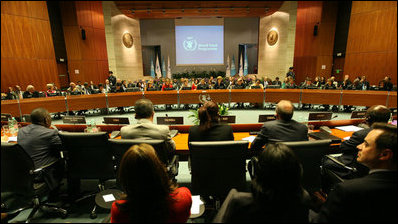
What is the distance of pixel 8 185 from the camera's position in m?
1.97

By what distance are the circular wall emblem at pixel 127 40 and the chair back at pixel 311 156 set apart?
12.6 m

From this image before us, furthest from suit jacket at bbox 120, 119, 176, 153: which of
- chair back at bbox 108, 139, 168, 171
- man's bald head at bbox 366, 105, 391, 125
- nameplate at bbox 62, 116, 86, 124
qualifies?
man's bald head at bbox 366, 105, 391, 125

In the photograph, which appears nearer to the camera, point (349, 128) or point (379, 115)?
point (379, 115)

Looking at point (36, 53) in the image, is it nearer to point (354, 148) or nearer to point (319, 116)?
point (319, 116)

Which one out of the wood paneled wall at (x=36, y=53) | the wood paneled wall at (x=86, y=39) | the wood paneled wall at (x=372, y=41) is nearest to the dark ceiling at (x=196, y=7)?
the wood paneled wall at (x=86, y=39)

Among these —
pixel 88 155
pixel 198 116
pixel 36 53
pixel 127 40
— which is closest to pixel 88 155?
pixel 88 155

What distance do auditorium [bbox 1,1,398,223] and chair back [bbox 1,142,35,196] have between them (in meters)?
0.01

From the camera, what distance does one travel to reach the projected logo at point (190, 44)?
14.0 metres

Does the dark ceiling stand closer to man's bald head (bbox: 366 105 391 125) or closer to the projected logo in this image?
the projected logo

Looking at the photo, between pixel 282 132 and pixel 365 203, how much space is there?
1051 mm

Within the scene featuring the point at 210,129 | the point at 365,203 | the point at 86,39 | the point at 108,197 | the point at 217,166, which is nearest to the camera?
the point at 365,203

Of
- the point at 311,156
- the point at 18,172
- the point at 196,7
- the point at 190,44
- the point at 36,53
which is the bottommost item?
the point at 18,172

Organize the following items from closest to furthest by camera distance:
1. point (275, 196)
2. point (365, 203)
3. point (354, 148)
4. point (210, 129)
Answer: point (275, 196)
point (365, 203)
point (354, 148)
point (210, 129)

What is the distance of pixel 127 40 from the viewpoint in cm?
1248
